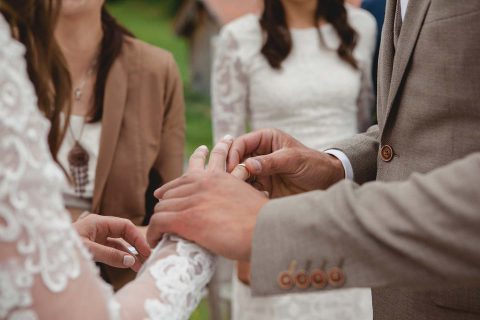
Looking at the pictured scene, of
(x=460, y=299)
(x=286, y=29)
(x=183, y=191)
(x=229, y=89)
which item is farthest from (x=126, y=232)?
(x=286, y=29)

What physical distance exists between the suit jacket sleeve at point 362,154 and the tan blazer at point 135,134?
3.31 feet

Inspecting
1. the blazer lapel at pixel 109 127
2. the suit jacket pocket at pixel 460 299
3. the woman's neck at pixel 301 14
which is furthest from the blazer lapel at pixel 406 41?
the woman's neck at pixel 301 14

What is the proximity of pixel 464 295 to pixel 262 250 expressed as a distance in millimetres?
573

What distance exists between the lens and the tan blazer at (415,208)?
1358 millimetres

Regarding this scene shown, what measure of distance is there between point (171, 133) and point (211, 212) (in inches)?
61.6

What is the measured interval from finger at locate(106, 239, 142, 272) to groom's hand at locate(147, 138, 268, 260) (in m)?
0.45

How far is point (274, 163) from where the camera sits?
2.04 metres

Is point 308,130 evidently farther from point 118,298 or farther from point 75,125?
point 118,298

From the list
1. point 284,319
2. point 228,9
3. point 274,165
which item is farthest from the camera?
point 228,9

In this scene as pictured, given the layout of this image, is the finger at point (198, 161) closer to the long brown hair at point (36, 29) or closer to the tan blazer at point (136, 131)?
the long brown hair at point (36, 29)

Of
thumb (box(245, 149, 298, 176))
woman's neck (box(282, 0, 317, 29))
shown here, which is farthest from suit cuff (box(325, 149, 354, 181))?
woman's neck (box(282, 0, 317, 29))

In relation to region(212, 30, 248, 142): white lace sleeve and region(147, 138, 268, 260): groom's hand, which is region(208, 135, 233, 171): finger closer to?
region(147, 138, 268, 260): groom's hand

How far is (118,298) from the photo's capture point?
1438 millimetres

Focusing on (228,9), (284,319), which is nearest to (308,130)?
(284,319)
